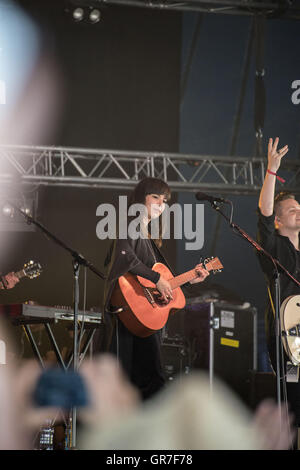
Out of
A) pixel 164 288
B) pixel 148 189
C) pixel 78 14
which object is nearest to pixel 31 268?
pixel 148 189

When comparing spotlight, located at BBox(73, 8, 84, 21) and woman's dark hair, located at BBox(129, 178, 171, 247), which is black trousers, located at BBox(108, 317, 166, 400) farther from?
spotlight, located at BBox(73, 8, 84, 21)

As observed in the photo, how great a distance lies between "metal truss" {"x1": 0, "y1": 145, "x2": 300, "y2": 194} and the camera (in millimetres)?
7176

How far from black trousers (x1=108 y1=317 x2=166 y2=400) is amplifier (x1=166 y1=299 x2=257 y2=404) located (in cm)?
274

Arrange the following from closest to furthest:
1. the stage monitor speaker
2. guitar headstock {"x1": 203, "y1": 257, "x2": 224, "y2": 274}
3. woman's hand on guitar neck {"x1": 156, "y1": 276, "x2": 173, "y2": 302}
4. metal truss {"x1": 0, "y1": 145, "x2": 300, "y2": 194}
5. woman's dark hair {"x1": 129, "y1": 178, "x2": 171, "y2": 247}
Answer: woman's hand on guitar neck {"x1": 156, "y1": 276, "x2": 173, "y2": 302}, woman's dark hair {"x1": 129, "y1": 178, "x2": 171, "y2": 247}, guitar headstock {"x1": 203, "y1": 257, "x2": 224, "y2": 274}, the stage monitor speaker, metal truss {"x1": 0, "y1": 145, "x2": 300, "y2": 194}

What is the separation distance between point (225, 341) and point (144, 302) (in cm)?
296

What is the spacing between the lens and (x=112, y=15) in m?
8.30

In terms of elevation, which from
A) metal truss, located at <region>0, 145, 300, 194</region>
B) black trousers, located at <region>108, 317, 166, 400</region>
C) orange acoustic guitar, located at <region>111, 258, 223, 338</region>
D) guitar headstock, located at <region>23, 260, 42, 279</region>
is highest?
metal truss, located at <region>0, 145, 300, 194</region>

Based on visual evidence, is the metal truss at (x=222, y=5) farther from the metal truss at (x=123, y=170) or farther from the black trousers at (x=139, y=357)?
the black trousers at (x=139, y=357)

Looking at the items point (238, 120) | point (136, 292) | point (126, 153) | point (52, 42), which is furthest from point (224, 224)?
point (136, 292)

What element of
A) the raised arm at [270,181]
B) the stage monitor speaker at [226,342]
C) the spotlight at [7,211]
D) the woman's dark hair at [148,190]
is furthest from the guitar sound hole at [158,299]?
the spotlight at [7,211]

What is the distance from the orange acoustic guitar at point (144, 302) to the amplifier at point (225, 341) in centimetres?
250

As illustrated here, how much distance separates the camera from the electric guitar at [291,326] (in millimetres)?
3691

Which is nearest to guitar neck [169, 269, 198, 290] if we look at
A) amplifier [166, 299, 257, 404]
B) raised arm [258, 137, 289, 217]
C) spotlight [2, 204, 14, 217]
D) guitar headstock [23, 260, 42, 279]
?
raised arm [258, 137, 289, 217]
